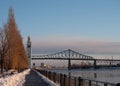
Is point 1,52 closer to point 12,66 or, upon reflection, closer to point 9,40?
point 9,40

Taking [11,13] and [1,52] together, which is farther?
[11,13]

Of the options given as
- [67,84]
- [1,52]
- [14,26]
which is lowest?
[67,84]

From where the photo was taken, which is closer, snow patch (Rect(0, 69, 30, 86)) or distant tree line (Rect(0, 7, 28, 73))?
snow patch (Rect(0, 69, 30, 86))

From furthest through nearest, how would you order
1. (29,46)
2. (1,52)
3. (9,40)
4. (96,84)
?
(29,46), (9,40), (1,52), (96,84)

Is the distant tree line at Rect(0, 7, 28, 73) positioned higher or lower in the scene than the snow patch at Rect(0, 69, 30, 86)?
higher

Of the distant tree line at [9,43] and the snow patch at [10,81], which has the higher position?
the distant tree line at [9,43]

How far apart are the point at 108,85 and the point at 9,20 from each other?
56.9m

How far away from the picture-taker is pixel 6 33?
2357 inches

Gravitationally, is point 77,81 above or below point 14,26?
below

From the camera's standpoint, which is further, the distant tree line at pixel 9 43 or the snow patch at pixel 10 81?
the distant tree line at pixel 9 43

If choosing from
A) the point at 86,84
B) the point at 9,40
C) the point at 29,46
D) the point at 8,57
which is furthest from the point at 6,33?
the point at 29,46

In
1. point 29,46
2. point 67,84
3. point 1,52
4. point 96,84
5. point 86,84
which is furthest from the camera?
point 29,46

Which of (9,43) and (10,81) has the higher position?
(9,43)

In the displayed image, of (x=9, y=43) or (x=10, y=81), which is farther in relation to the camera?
(x=9, y=43)
